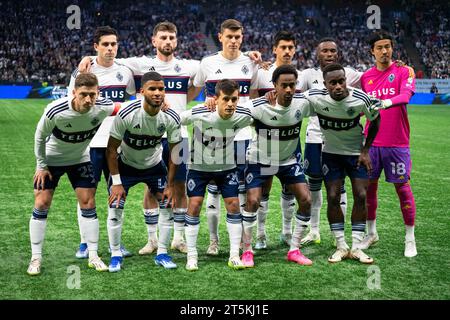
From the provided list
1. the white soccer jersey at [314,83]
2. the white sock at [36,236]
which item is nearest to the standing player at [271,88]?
the white soccer jersey at [314,83]

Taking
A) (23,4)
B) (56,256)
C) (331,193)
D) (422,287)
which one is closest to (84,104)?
(56,256)

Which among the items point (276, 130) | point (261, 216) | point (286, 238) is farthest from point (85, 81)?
point (286, 238)

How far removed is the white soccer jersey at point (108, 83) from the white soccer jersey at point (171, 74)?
0.15m

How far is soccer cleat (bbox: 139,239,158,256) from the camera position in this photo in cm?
609

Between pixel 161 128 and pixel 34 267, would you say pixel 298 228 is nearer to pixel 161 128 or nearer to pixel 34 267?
pixel 161 128

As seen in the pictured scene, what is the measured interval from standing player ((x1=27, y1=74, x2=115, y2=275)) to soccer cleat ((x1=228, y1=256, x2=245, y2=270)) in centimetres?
126

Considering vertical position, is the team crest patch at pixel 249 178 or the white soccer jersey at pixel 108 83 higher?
the white soccer jersey at pixel 108 83

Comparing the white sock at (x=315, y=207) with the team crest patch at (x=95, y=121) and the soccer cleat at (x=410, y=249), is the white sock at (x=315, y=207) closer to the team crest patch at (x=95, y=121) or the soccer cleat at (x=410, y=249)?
Answer: the soccer cleat at (x=410, y=249)

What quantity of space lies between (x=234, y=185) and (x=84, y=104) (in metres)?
1.70

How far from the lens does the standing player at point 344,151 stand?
5.71m

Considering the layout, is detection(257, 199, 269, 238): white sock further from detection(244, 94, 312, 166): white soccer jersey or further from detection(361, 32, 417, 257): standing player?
detection(361, 32, 417, 257): standing player

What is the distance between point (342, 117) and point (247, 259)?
1.78 m
